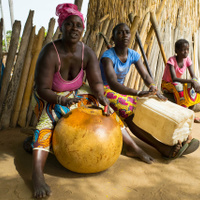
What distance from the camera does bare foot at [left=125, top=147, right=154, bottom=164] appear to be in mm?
2604

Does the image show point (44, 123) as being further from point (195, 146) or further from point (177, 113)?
point (195, 146)

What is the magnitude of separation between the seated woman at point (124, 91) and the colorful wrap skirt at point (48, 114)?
0.33 m

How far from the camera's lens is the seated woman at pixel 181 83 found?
4.04 meters

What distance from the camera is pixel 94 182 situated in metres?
2.17

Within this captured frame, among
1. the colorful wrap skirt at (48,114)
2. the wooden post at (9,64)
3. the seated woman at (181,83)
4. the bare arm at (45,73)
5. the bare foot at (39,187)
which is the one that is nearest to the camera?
the bare foot at (39,187)

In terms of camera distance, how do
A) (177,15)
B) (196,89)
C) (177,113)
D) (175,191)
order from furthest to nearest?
1. (177,15)
2. (196,89)
3. (177,113)
4. (175,191)

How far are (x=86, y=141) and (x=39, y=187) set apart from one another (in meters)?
0.54

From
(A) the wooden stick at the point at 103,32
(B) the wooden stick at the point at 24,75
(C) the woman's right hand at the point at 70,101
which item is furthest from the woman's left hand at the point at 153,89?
(B) the wooden stick at the point at 24,75

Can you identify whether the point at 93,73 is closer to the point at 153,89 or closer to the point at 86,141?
the point at 153,89

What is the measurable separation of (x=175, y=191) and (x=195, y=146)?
2.37 feet

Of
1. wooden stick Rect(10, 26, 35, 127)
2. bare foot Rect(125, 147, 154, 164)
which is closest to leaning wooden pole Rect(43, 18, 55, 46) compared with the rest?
wooden stick Rect(10, 26, 35, 127)

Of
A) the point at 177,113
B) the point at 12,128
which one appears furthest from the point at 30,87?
the point at 177,113

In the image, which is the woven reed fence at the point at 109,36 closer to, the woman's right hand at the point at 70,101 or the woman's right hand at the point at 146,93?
the woman's right hand at the point at 70,101

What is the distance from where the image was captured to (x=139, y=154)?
2645mm
